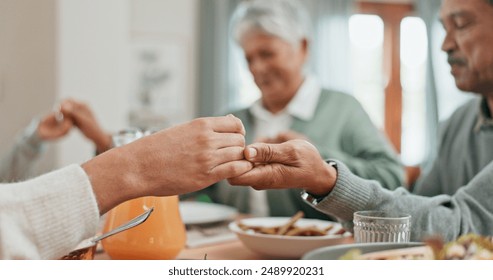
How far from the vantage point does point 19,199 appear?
1.54 feet

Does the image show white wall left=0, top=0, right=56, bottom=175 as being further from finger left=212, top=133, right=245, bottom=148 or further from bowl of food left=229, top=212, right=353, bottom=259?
finger left=212, top=133, right=245, bottom=148

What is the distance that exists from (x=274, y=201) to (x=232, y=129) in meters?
0.55

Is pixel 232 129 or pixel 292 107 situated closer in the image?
pixel 232 129

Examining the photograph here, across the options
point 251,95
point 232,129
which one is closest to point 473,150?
point 232,129

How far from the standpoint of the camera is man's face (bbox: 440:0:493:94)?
77 centimetres

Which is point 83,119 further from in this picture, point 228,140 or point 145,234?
point 228,140

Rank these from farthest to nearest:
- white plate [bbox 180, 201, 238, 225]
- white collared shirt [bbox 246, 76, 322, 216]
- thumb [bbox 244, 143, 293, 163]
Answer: white collared shirt [bbox 246, 76, 322, 216]
white plate [bbox 180, 201, 238, 225]
thumb [bbox 244, 143, 293, 163]

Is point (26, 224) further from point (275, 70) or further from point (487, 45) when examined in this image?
point (275, 70)

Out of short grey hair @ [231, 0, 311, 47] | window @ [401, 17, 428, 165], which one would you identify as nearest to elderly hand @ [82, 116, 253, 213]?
short grey hair @ [231, 0, 311, 47]

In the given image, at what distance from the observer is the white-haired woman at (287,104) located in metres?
1.23

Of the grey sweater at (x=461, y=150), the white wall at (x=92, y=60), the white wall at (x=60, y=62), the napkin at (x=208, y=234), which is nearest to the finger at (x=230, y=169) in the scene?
the napkin at (x=208, y=234)

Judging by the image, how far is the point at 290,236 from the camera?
2.31 ft

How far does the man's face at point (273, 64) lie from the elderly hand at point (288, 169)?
761 millimetres

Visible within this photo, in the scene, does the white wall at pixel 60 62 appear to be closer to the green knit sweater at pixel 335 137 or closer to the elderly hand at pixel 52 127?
the elderly hand at pixel 52 127
